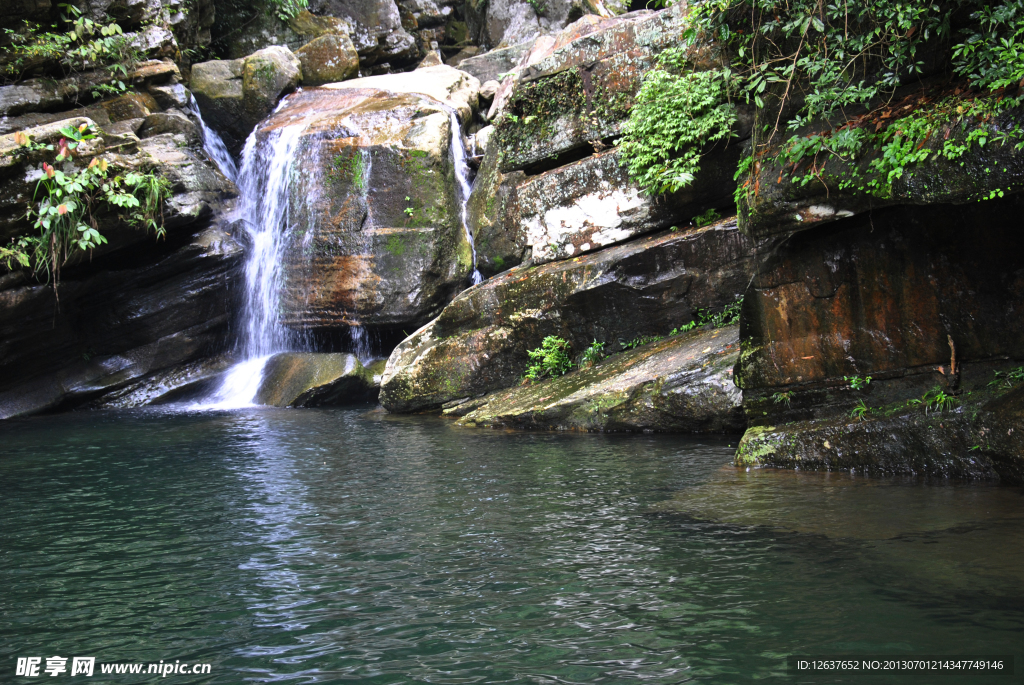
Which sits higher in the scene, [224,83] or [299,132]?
[224,83]

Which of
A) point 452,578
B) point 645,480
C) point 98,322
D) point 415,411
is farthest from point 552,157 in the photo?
point 98,322

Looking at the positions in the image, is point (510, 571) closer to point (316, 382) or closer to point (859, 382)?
point (859, 382)

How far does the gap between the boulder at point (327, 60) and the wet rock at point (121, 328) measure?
6.75 m

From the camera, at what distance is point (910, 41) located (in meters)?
6.17

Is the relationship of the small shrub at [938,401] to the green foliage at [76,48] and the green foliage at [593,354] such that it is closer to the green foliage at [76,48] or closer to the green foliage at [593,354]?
the green foliage at [593,354]

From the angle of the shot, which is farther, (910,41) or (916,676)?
(910,41)

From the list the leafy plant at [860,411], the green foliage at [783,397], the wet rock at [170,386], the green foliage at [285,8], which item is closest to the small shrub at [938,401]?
the leafy plant at [860,411]

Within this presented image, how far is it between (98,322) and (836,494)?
13982 millimetres

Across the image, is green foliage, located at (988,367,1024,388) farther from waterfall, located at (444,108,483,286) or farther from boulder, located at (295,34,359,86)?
boulder, located at (295,34,359,86)

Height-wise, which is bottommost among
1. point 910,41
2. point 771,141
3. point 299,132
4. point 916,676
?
point 916,676

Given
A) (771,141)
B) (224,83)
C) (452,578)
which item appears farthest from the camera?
(224,83)

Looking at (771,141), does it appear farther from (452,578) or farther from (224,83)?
(224,83)

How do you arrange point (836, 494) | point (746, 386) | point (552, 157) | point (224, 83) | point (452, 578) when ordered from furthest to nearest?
point (224, 83)
point (552, 157)
point (746, 386)
point (836, 494)
point (452, 578)

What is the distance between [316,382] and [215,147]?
6.88m
